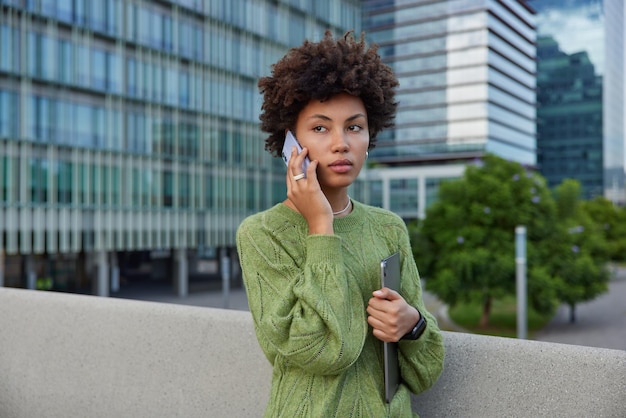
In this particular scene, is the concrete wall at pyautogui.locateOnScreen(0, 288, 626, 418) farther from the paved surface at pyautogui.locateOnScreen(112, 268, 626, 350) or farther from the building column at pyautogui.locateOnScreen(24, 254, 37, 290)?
the building column at pyautogui.locateOnScreen(24, 254, 37, 290)

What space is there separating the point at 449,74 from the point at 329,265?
77.3 metres

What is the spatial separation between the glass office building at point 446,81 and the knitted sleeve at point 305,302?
67.8 metres

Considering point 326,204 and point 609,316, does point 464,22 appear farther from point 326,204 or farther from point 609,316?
point 326,204

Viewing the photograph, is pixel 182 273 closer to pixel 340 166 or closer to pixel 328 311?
pixel 340 166

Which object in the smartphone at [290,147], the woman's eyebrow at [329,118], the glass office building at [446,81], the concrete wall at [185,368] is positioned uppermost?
the glass office building at [446,81]

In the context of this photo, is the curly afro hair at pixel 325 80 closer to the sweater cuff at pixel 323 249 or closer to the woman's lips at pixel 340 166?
the woman's lips at pixel 340 166

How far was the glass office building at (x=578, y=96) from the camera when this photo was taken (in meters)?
97.6

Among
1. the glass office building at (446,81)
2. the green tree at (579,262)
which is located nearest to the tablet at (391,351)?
the green tree at (579,262)

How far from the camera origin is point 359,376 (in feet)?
6.15

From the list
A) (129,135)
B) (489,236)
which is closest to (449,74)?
(129,135)

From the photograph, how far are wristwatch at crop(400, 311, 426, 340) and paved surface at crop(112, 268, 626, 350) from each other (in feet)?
42.8

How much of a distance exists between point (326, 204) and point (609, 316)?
29055mm

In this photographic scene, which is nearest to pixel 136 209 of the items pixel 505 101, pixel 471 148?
pixel 471 148

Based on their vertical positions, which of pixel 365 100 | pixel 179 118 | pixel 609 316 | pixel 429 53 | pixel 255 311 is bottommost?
pixel 609 316
